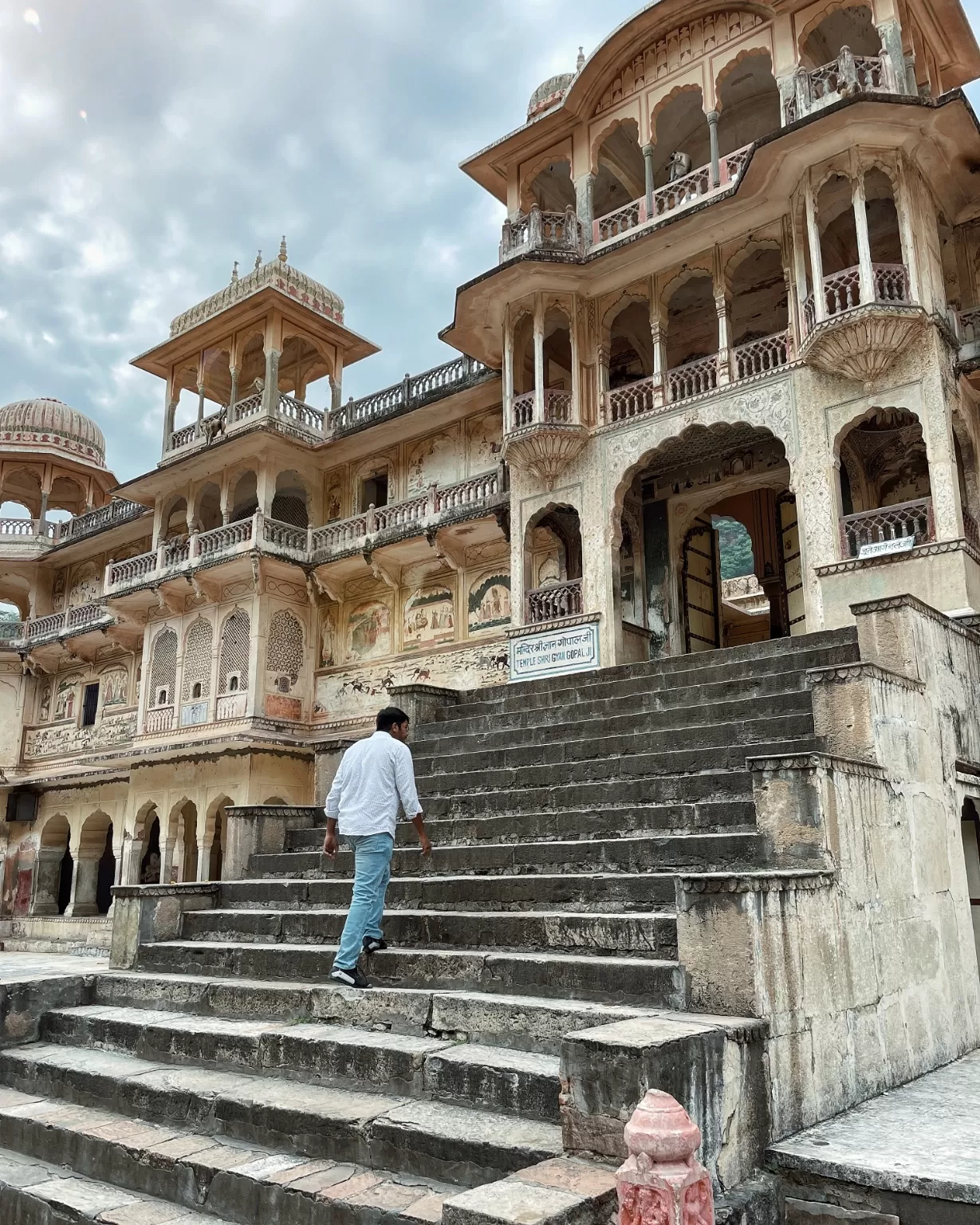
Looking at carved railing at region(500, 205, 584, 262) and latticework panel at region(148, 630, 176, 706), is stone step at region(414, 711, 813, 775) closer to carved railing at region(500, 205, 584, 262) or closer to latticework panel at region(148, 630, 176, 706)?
carved railing at region(500, 205, 584, 262)

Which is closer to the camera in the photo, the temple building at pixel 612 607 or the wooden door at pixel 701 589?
the temple building at pixel 612 607

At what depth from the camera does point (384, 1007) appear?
5191 millimetres

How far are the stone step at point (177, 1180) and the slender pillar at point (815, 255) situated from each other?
10.8 metres

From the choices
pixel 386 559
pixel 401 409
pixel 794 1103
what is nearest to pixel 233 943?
pixel 794 1103

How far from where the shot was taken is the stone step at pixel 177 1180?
12.3ft

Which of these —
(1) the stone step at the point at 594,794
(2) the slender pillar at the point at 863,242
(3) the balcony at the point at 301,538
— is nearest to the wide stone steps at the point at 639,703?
(1) the stone step at the point at 594,794

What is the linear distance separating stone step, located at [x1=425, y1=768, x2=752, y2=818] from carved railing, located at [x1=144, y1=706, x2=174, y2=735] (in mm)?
13692

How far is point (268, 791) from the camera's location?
760 inches

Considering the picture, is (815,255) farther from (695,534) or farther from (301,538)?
(301,538)

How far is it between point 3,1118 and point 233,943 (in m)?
1.84

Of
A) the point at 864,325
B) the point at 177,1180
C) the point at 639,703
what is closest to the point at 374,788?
the point at 177,1180

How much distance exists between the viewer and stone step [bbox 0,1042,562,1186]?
384 centimetres

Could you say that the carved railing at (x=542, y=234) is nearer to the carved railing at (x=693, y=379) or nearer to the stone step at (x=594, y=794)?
the carved railing at (x=693, y=379)

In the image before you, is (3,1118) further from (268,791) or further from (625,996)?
(268,791)
